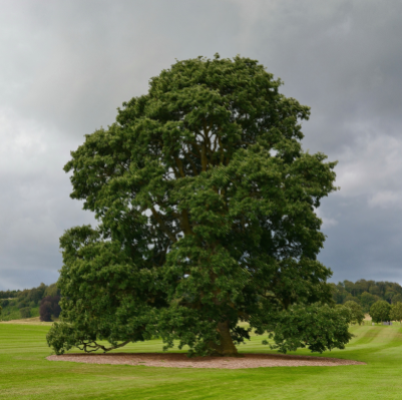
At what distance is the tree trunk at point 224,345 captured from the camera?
22719 millimetres

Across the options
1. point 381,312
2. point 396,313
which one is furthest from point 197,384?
point 381,312

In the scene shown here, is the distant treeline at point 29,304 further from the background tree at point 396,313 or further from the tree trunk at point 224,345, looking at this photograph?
the tree trunk at point 224,345

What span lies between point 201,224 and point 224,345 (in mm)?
6759

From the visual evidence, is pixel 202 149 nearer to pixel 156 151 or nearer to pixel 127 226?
pixel 156 151

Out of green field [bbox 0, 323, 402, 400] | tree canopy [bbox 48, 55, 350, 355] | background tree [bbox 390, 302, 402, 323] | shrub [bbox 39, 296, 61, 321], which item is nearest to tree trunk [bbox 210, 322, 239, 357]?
tree canopy [bbox 48, 55, 350, 355]

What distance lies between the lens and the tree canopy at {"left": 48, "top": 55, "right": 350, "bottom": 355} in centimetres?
2091

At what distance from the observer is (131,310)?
70.7ft

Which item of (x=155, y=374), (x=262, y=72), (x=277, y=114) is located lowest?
(x=155, y=374)

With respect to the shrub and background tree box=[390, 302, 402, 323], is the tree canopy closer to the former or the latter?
background tree box=[390, 302, 402, 323]

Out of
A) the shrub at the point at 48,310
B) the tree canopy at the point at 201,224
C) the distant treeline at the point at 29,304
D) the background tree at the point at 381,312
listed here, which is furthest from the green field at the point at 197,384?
the distant treeline at the point at 29,304

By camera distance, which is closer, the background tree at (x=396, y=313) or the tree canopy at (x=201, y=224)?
the tree canopy at (x=201, y=224)

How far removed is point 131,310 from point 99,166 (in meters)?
8.46

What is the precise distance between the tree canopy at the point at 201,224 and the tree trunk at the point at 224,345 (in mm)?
65

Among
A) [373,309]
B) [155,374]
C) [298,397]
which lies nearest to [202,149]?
[155,374]
